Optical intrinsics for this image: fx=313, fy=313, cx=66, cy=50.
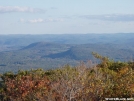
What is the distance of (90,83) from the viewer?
46.9 ft

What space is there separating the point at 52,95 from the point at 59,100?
400mm

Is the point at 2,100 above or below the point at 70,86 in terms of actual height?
below

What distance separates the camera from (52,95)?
1448cm

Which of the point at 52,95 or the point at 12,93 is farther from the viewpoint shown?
the point at 12,93

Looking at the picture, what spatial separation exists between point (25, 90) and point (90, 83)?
25.9ft

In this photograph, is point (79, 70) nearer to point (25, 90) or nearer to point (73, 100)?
point (73, 100)

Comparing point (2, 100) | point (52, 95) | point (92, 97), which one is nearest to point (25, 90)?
point (2, 100)

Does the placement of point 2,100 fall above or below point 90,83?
below

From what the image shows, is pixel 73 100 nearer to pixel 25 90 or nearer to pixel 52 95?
pixel 52 95

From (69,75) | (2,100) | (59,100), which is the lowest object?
(2,100)

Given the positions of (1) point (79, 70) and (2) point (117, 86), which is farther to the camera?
(1) point (79, 70)

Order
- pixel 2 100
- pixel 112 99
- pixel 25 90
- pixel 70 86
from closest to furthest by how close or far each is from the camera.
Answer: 1. pixel 112 99
2. pixel 70 86
3. pixel 25 90
4. pixel 2 100

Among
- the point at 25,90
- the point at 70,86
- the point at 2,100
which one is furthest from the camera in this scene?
the point at 2,100

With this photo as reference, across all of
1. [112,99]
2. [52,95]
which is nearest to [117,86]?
[112,99]
